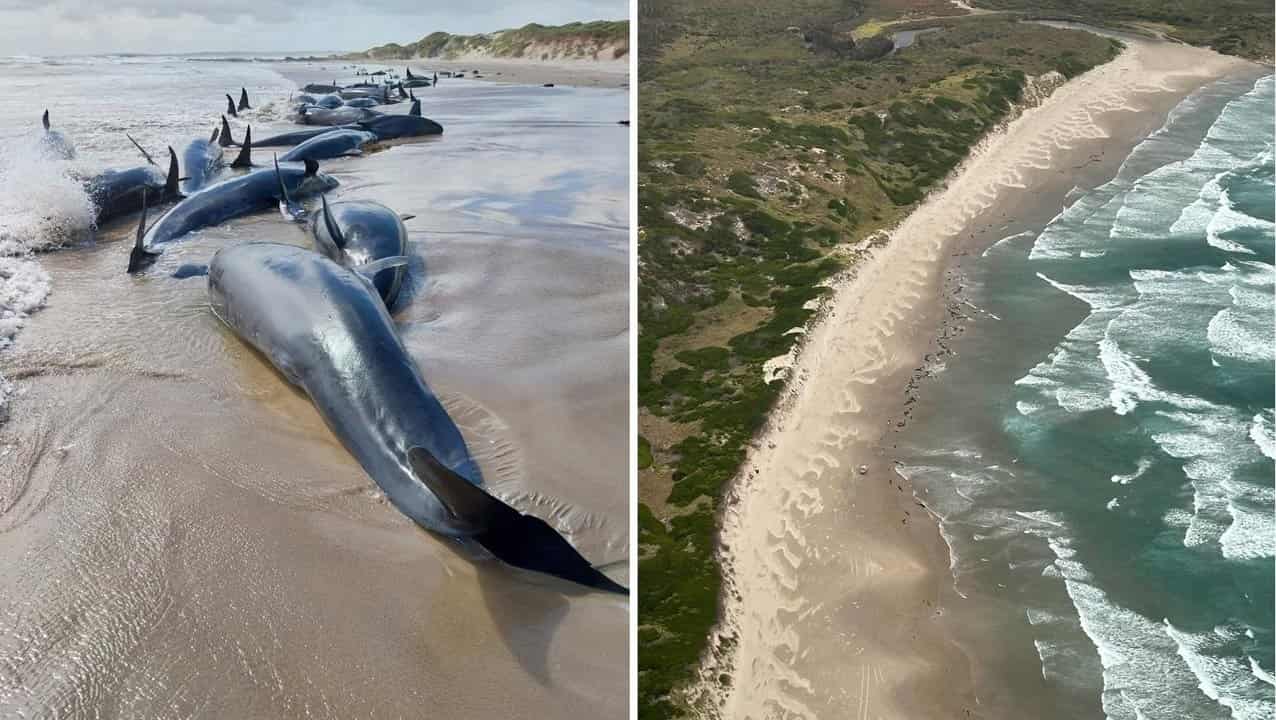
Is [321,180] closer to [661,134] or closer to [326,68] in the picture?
[661,134]

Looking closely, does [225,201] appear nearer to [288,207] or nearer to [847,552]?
[288,207]

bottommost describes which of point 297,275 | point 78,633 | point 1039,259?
point 1039,259

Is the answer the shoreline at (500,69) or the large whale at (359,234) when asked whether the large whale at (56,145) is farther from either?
the shoreline at (500,69)

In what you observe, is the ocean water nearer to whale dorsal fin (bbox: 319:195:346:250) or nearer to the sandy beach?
whale dorsal fin (bbox: 319:195:346:250)

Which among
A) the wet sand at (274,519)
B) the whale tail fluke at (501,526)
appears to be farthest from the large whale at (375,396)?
the wet sand at (274,519)

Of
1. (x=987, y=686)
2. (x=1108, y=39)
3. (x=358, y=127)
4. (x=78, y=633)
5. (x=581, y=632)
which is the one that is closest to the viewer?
(x=78, y=633)

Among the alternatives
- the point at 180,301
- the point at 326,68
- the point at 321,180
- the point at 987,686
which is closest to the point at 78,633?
the point at 180,301
